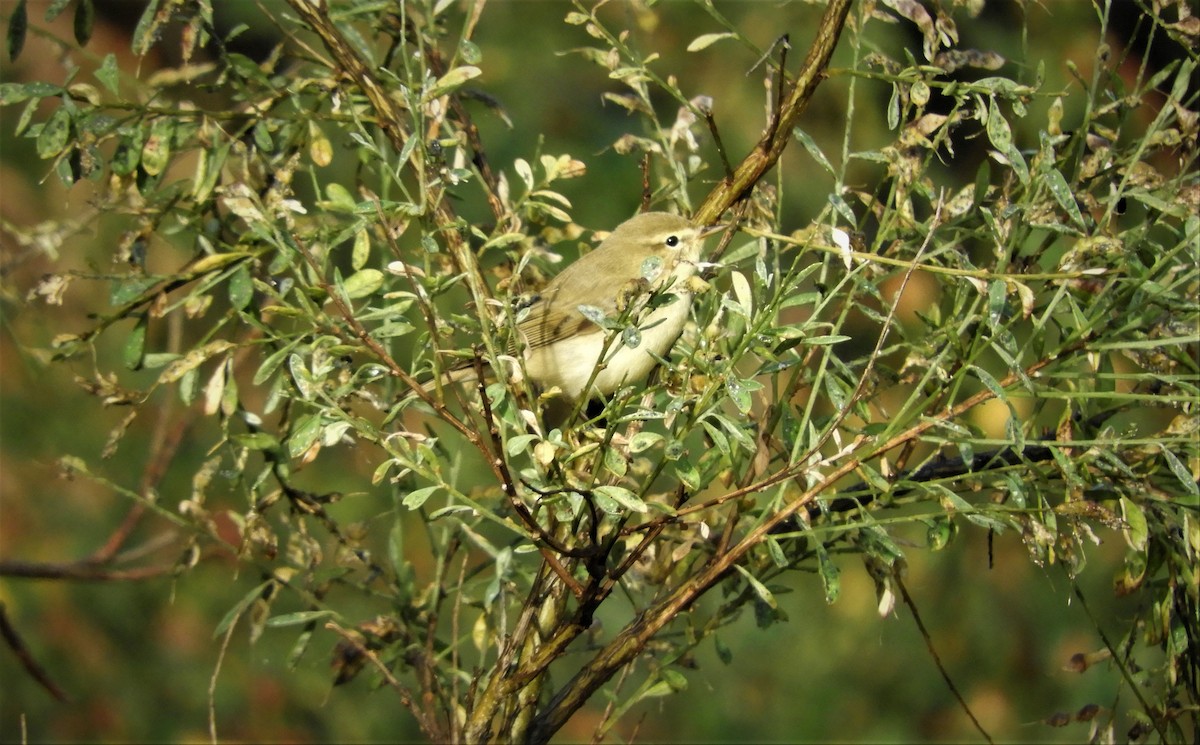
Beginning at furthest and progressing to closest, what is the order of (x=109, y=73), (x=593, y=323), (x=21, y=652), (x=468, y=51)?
(x=593, y=323)
(x=21, y=652)
(x=109, y=73)
(x=468, y=51)

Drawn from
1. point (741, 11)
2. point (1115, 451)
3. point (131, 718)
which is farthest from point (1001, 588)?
point (1115, 451)

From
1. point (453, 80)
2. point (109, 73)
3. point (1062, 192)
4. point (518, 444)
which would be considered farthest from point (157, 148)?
point (1062, 192)

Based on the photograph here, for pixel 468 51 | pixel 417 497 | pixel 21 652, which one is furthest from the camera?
pixel 21 652

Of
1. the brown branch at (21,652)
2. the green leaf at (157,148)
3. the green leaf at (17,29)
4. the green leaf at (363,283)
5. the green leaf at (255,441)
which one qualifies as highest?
the green leaf at (17,29)

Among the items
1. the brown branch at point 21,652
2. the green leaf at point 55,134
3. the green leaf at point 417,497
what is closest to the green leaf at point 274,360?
the green leaf at point 417,497

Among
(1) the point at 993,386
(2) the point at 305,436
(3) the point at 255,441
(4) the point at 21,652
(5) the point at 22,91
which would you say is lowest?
(4) the point at 21,652

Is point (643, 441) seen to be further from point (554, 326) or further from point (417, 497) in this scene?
point (554, 326)

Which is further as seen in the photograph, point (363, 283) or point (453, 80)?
point (363, 283)

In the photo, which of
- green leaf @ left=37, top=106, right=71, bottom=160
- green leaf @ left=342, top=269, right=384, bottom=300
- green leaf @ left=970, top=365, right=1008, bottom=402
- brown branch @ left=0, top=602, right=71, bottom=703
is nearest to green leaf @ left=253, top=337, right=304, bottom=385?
green leaf @ left=342, top=269, right=384, bottom=300

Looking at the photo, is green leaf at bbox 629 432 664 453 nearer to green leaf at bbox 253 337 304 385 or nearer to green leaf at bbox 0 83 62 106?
green leaf at bbox 253 337 304 385

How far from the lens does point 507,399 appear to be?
157 cm

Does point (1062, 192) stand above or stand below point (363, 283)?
above

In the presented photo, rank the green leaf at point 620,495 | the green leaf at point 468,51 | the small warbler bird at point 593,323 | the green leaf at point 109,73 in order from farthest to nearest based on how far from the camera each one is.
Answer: the small warbler bird at point 593,323, the green leaf at point 109,73, the green leaf at point 468,51, the green leaf at point 620,495

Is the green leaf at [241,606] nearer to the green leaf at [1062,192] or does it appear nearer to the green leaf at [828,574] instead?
the green leaf at [828,574]
